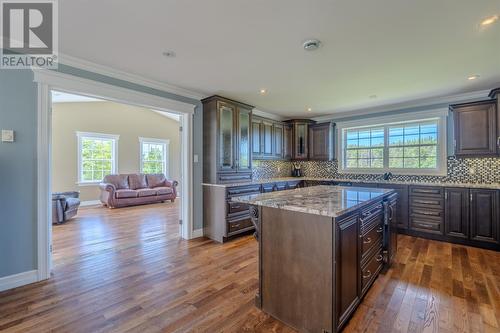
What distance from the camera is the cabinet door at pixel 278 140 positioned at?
5.60 metres

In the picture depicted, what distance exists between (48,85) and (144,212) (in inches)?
165

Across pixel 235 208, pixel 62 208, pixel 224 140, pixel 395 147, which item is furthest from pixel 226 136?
pixel 62 208

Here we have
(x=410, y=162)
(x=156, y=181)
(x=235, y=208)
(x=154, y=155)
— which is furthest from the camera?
(x=154, y=155)

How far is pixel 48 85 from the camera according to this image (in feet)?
8.37

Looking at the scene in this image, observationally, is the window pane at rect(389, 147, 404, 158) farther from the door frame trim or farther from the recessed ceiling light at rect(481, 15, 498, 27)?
the door frame trim

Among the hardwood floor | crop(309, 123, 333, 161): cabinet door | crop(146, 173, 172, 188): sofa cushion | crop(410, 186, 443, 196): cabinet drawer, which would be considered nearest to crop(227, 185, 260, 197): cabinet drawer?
the hardwood floor

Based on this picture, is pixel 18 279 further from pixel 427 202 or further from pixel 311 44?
pixel 427 202

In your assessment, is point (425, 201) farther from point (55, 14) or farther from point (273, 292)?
point (55, 14)

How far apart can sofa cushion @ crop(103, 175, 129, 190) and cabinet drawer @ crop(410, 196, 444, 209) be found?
24.1 ft

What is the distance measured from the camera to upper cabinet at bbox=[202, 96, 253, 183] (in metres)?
3.98

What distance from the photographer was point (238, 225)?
4008 millimetres

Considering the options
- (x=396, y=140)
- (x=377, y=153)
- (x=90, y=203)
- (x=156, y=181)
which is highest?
(x=396, y=140)

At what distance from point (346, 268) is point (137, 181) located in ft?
23.6

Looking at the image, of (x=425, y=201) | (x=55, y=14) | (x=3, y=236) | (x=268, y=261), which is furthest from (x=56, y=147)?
(x=425, y=201)
